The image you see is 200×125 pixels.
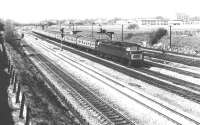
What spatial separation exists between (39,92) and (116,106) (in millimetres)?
6200

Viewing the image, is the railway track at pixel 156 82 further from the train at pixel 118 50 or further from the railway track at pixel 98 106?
the railway track at pixel 98 106

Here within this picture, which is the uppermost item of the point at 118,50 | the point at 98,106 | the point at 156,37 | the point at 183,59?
the point at 156,37

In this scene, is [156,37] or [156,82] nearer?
[156,82]

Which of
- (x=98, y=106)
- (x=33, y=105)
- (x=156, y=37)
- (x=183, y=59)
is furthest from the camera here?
(x=156, y=37)

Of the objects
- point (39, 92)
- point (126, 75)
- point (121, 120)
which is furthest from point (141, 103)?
point (126, 75)

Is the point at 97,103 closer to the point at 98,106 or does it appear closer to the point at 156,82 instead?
the point at 98,106

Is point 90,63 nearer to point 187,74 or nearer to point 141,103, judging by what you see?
point 187,74

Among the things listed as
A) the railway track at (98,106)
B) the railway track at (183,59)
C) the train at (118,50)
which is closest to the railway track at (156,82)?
the train at (118,50)

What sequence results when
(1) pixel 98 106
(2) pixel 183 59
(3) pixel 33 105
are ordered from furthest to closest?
1. (2) pixel 183 59
2. (3) pixel 33 105
3. (1) pixel 98 106

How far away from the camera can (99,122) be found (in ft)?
43.0

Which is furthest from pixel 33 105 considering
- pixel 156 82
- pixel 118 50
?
pixel 118 50

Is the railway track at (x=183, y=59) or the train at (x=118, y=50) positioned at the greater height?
the train at (x=118, y=50)

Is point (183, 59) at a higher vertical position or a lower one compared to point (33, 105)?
higher

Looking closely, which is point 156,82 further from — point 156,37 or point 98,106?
point 156,37
